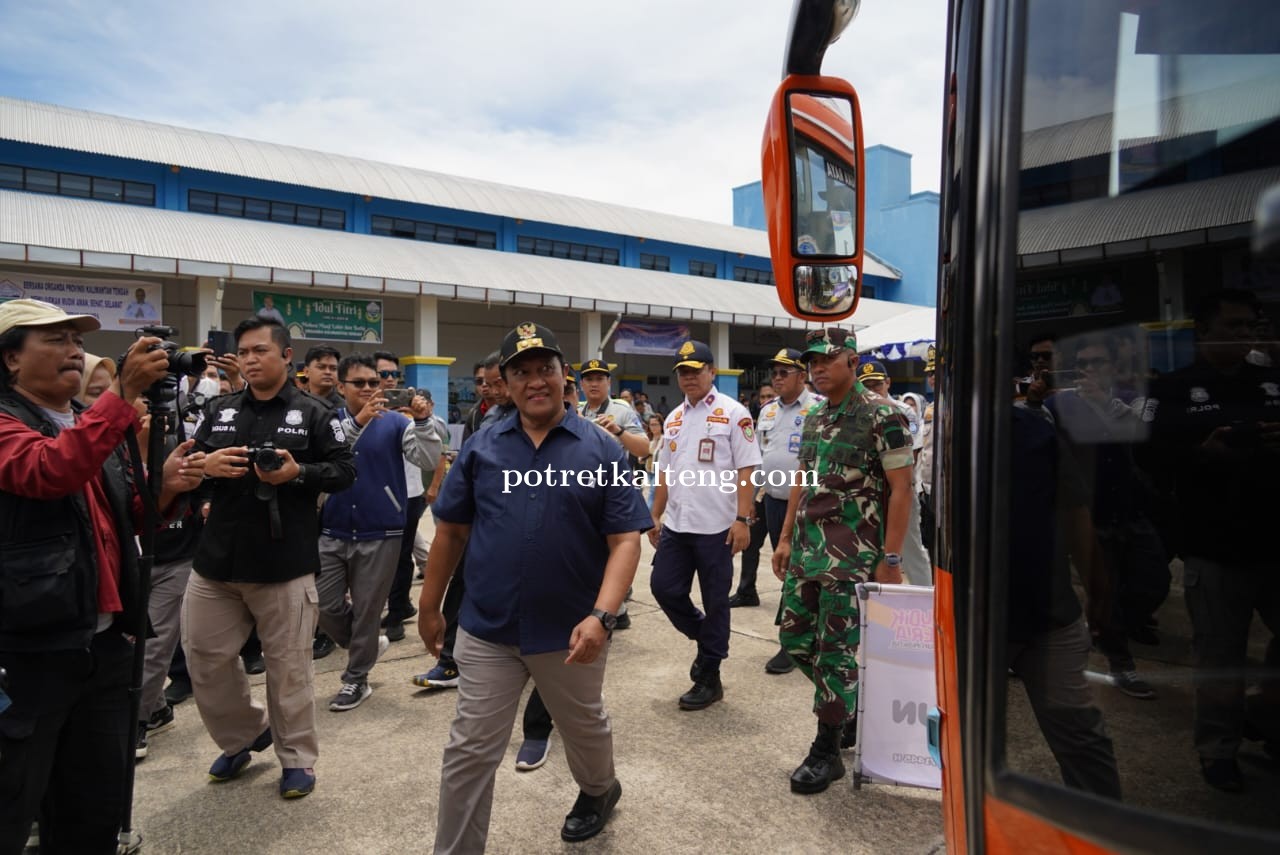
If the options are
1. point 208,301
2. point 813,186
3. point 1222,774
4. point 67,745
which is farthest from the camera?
point 208,301

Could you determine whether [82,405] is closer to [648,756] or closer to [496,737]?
[496,737]

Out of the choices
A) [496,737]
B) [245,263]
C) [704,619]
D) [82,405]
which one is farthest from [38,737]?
[245,263]

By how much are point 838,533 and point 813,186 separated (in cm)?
200

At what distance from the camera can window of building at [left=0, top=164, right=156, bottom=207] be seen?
16.2 meters

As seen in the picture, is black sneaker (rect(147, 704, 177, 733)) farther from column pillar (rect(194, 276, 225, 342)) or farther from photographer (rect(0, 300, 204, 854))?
column pillar (rect(194, 276, 225, 342))

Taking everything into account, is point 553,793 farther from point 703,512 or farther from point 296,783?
point 703,512

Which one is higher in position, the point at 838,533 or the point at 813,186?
the point at 813,186

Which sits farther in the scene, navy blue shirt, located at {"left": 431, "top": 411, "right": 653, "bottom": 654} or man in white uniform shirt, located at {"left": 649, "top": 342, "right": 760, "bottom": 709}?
man in white uniform shirt, located at {"left": 649, "top": 342, "right": 760, "bottom": 709}

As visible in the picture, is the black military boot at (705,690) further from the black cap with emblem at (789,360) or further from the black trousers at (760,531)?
the black cap with emblem at (789,360)

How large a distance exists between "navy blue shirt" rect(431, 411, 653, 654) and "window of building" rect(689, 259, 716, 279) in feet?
78.9

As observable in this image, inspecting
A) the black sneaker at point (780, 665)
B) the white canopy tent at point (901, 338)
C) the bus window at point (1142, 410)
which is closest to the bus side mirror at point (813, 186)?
the bus window at point (1142, 410)

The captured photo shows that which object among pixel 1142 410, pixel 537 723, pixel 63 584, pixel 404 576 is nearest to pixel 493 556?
pixel 63 584

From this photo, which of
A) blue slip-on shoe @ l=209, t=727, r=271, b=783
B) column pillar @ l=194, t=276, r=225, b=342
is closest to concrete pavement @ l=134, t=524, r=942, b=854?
blue slip-on shoe @ l=209, t=727, r=271, b=783

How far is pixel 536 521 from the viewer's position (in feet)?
8.82
